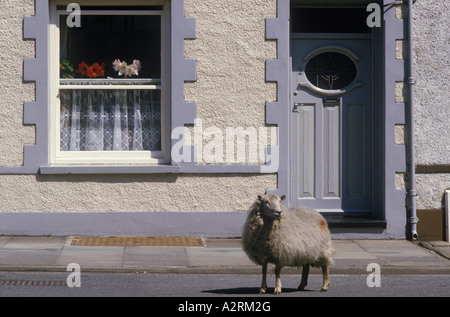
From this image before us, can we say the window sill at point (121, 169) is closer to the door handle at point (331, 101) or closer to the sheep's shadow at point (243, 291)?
the door handle at point (331, 101)

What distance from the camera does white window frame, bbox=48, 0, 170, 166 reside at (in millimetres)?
13172

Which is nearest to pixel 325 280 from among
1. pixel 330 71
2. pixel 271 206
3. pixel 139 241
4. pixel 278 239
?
pixel 278 239

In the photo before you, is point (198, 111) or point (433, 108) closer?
point (198, 111)

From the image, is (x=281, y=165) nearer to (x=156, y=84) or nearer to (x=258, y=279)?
(x=156, y=84)

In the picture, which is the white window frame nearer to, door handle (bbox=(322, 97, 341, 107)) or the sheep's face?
door handle (bbox=(322, 97, 341, 107))

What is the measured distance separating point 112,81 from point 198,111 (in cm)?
154

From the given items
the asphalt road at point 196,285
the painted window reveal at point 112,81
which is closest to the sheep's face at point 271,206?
the asphalt road at point 196,285

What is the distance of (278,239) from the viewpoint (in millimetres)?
8797

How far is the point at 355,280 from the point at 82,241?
4.36 meters

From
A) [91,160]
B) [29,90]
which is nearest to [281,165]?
[91,160]

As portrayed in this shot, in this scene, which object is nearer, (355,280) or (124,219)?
(355,280)

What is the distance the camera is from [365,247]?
12570 mm

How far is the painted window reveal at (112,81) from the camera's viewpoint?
13.4m

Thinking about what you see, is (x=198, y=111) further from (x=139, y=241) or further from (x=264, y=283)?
(x=264, y=283)
